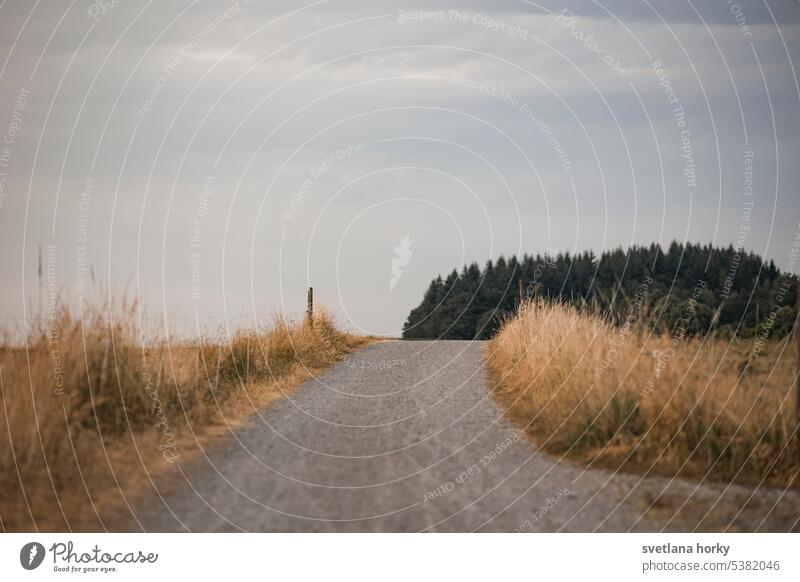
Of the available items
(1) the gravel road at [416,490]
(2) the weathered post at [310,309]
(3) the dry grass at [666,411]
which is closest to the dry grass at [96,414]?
(1) the gravel road at [416,490]

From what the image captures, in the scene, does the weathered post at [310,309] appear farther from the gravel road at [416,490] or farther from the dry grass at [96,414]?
the gravel road at [416,490]

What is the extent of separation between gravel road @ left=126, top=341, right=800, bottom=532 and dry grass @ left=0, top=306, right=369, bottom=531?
0.38 m

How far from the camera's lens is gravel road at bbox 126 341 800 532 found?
5941mm

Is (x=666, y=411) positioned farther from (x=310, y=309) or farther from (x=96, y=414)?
(x=310, y=309)

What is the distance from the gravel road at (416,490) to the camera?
234 inches

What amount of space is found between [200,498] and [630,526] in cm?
343

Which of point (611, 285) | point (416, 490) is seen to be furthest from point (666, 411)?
point (611, 285)

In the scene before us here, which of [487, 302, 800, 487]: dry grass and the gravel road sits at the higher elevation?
[487, 302, 800, 487]: dry grass

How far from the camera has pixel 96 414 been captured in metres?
7.64

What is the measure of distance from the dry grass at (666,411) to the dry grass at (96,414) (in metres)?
3.93

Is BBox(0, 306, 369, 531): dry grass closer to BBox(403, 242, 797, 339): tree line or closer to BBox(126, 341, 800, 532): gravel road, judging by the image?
BBox(126, 341, 800, 532): gravel road

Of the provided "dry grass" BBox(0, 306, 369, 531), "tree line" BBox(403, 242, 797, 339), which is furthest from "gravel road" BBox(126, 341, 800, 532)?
"tree line" BBox(403, 242, 797, 339)

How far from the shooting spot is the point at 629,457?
7594 millimetres
